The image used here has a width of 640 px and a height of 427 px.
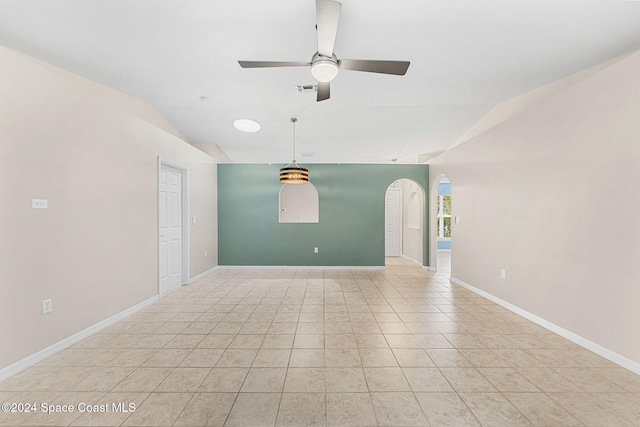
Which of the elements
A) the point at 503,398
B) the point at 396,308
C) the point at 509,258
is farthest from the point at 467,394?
the point at 509,258

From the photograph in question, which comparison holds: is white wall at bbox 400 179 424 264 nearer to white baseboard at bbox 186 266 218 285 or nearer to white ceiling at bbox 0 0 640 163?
white ceiling at bbox 0 0 640 163

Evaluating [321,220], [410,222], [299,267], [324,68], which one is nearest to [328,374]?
[324,68]

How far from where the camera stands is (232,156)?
6.75 metres

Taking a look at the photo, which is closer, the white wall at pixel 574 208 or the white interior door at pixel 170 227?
the white wall at pixel 574 208

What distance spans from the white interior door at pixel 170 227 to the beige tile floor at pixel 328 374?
3.26 ft

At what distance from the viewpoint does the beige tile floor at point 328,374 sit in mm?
1810

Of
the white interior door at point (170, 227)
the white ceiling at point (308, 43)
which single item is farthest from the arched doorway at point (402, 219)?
the white interior door at point (170, 227)

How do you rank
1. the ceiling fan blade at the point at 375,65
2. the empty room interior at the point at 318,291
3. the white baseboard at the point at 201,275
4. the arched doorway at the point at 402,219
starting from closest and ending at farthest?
the empty room interior at the point at 318,291 → the ceiling fan blade at the point at 375,65 → the white baseboard at the point at 201,275 → the arched doorway at the point at 402,219

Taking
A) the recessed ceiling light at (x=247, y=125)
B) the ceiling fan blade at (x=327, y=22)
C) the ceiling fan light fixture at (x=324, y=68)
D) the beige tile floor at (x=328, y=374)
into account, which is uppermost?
the recessed ceiling light at (x=247, y=125)

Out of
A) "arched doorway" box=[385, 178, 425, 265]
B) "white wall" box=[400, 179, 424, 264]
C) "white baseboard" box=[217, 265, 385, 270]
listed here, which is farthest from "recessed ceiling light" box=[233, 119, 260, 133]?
"arched doorway" box=[385, 178, 425, 265]

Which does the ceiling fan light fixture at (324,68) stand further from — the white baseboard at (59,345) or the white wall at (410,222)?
the white wall at (410,222)

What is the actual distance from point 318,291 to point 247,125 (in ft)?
11.1

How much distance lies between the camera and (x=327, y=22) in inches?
77.4

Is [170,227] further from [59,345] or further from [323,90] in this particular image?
[323,90]
